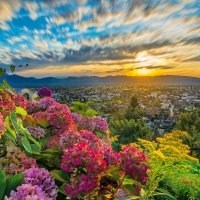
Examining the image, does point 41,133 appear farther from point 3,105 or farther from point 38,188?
point 38,188

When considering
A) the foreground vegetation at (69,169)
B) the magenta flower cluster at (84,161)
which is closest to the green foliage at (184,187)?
the foreground vegetation at (69,169)

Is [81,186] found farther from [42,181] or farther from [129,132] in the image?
[129,132]

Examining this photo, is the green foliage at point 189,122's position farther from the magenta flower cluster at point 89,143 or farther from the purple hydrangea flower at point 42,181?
the purple hydrangea flower at point 42,181

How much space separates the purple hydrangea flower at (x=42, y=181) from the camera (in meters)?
0.75

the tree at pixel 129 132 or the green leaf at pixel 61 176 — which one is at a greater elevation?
the green leaf at pixel 61 176

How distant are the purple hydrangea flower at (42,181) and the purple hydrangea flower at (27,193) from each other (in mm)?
41

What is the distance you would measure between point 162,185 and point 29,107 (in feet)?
5.53

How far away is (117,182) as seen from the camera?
0.88 meters

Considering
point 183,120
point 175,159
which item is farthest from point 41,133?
point 183,120

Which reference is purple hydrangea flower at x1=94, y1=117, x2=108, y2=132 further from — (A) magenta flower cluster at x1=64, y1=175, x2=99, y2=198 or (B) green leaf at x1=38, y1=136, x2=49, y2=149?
(A) magenta flower cluster at x1=64, y1=175, x2=99, y2=198

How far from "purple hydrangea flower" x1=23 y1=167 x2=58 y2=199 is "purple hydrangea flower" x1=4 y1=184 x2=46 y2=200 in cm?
4

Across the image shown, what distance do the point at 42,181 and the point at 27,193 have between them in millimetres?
124

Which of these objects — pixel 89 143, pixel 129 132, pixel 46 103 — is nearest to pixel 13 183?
pixel 89 143

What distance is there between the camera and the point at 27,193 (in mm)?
656
